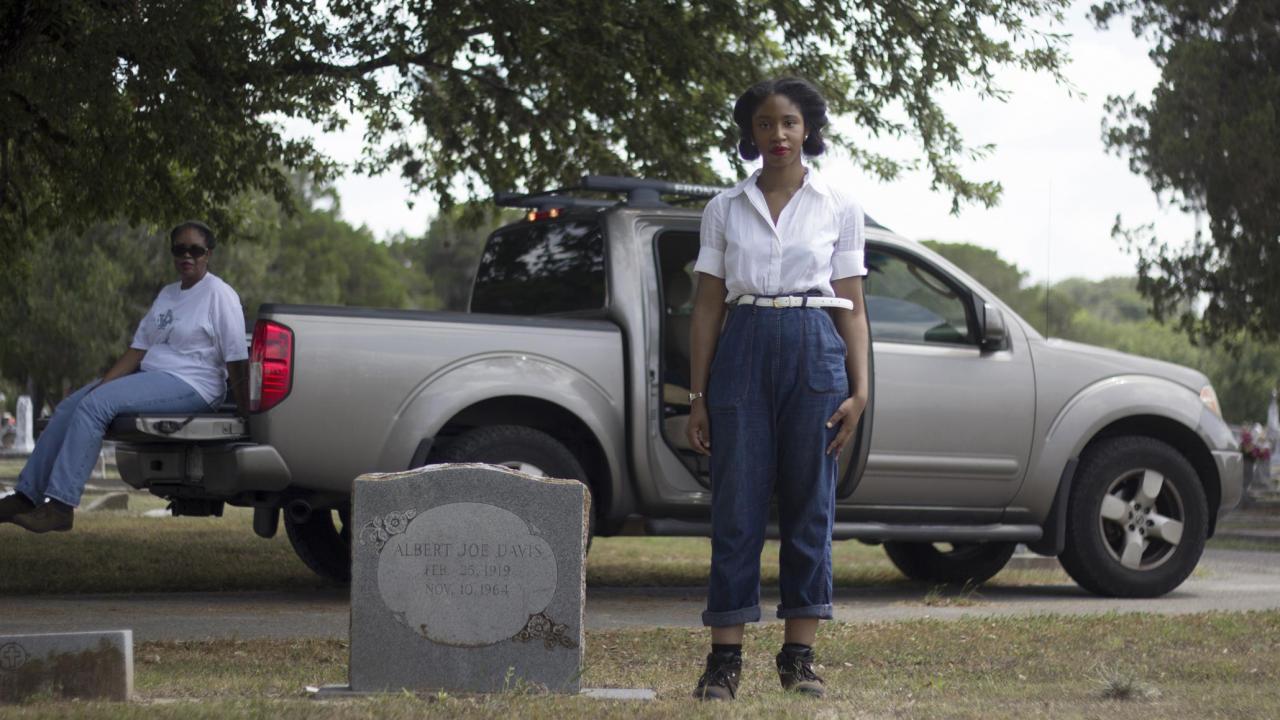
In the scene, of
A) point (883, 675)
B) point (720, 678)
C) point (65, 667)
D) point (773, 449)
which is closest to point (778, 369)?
point (773, 449)

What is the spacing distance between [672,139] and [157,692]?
28.1 feet

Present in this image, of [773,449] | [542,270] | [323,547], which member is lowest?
[323,547]

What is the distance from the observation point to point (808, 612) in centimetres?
535

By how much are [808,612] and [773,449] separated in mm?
516

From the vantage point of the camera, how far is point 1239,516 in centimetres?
2377

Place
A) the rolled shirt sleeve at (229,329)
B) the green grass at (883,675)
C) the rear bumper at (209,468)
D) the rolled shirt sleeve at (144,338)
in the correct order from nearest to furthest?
the green grass at (883,675)
the rear bumper at (209,468)
the rolled shirt sleeve at (229,329)
the rolled shirt sleeve at (144,338)

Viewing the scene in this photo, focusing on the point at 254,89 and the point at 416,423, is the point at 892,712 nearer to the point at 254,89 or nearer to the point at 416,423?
the point at 416,423

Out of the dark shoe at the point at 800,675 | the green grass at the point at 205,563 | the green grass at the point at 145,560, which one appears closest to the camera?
the dark shoe at the point at 800,675

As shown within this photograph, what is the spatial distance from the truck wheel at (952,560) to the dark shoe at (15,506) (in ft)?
18.0

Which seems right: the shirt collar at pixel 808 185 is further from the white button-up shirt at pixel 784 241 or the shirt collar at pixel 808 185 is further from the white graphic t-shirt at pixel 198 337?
the white graphic t-shirt at pixel 198 337

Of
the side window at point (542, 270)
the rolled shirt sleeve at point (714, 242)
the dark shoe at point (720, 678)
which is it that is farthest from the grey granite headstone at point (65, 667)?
the side window at point (542, 270)

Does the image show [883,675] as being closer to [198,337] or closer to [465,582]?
[465,582]

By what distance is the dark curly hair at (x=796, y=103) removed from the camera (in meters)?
5.37

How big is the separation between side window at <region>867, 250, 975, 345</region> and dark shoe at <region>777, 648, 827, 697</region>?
158 inches
